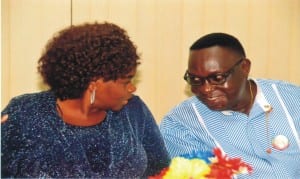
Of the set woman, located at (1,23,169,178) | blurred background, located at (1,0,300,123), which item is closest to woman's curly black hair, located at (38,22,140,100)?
woman, located at (1,23,169,178)

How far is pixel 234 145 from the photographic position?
5.41 ft

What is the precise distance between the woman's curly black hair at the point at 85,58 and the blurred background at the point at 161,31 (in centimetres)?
60

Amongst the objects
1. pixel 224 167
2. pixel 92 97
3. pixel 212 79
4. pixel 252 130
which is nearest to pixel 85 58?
pixel 92 97

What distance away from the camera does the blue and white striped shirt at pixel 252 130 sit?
163 cm

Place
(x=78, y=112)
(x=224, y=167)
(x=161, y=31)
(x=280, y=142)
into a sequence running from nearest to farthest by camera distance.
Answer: (x=224, y=167) < (x=78, y=112) < (x=280, y=142) < (x=161, y=31)

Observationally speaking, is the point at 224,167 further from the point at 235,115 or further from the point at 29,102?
the point at 29,102

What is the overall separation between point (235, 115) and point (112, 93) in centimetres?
55

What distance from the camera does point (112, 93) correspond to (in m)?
1.44

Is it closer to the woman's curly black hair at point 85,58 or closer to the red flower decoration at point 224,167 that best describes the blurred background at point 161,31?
the woman's curly black hair at point 85,58

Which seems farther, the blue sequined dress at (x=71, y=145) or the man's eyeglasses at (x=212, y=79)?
the man's eyeglasses at (x=212, y=79)

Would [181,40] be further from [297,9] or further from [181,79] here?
[297,9]

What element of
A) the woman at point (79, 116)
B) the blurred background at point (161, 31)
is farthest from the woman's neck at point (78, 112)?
the blurred background at point (161, 31)

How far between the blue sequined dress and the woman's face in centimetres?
9

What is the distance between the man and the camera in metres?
1.60
